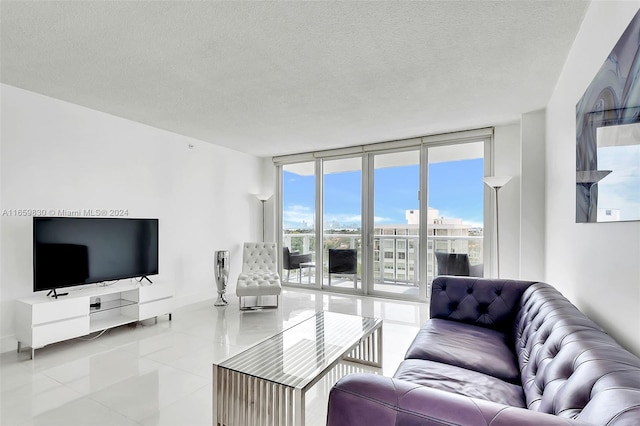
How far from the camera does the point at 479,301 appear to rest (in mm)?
2408

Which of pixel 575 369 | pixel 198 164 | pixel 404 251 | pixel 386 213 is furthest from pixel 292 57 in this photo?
pixel 404 251

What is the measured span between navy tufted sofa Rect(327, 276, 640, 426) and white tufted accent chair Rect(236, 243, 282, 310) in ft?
7.88

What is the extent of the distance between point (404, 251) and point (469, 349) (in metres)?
3.23

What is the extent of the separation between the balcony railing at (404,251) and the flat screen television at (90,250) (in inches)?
117

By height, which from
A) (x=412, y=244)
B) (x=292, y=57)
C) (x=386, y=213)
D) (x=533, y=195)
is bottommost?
(x=412, y=244)

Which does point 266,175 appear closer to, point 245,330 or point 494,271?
point 245,330

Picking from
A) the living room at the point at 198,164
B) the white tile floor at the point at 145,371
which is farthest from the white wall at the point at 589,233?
the white tile floor at the point at 145,371

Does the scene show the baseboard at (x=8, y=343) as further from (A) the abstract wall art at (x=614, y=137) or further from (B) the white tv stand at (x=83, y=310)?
(A) the abstract wall art at (x=614, y=137)

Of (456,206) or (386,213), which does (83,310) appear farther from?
(456,206)

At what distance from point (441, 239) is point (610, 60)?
3478mm

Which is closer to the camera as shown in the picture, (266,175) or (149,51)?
(149,51)

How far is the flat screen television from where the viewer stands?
2.97 metres

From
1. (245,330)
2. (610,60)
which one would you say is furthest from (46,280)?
(610,60)

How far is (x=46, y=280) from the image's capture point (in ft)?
9.75
